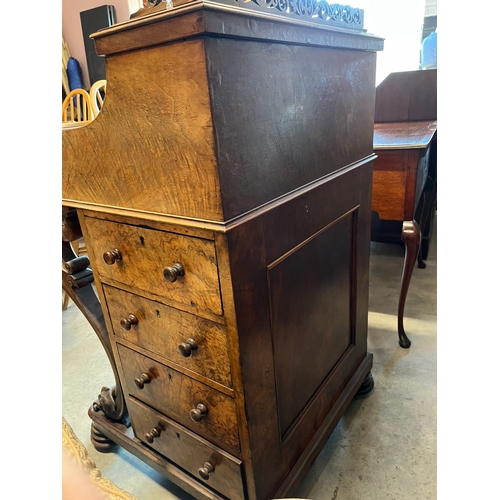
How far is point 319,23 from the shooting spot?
0.75 metres

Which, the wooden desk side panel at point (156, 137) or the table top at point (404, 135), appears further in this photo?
the table top at point (404, 135)

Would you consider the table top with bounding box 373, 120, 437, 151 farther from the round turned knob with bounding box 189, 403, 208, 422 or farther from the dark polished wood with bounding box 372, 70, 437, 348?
the round turned knob with bounding box 189, 403, 208, 422

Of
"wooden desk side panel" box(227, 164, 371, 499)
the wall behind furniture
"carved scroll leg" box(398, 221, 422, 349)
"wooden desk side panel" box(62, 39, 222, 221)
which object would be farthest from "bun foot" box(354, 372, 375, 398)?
the wall behind furniture

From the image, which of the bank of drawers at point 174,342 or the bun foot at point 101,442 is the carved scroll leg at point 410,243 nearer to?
the bank of drawers at point 174,342

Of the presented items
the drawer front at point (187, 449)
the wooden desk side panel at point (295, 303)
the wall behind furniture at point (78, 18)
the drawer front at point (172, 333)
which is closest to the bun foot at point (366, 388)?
the wooden desk side panel at point (295, 303)

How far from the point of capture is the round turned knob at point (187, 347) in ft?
2.50

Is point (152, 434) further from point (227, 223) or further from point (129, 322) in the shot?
point (227, 223)

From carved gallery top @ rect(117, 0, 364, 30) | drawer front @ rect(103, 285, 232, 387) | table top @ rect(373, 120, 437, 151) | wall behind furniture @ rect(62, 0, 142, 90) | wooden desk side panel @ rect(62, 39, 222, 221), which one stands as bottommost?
drawer front @ rect(103, 285, 232, 387)

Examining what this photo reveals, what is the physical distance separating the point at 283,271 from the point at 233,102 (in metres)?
0.36

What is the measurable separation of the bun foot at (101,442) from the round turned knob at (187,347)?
0.71m

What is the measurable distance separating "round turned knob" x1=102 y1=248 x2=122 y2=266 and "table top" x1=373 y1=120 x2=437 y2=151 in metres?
0.96

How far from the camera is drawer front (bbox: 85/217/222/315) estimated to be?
0.68 metres

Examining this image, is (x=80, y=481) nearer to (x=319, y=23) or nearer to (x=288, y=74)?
(x=288, y=74)

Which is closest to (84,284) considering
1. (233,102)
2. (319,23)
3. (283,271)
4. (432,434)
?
(283,271)
